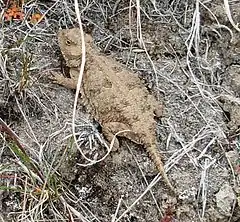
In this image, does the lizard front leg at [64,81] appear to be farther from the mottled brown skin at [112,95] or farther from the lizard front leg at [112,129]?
the lizard front leg at [112,129]

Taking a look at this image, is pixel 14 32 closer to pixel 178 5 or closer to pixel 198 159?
pixel 178 5

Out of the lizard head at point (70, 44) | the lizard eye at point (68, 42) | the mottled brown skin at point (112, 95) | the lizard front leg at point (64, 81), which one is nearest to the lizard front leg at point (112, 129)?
the mottled brown skin at point (112, 95)

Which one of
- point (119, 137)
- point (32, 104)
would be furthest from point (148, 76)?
point (32, 104)

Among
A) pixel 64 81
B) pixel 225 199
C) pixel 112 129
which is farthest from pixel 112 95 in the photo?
pixel 225 199

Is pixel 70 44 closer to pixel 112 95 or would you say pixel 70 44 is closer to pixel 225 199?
pixel 112 95

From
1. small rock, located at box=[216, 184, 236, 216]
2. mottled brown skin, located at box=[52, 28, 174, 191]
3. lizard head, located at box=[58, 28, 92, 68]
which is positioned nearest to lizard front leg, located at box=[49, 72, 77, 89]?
mottled brown skin, located at box=[52, 28, 174, 191]

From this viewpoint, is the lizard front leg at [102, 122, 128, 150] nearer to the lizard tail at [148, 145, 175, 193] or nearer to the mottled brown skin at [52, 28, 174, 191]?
the mottled brown skin at [52, 28, 174, 191]
